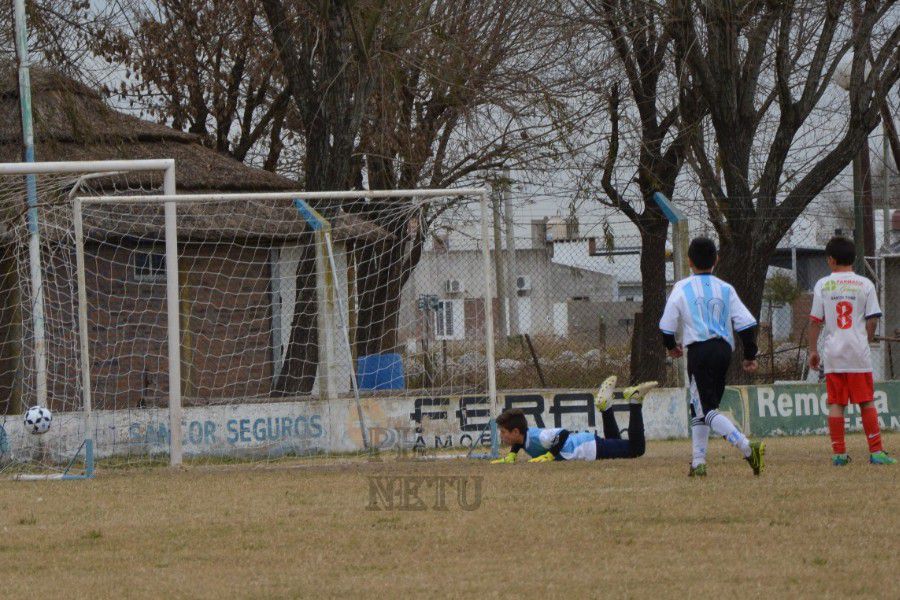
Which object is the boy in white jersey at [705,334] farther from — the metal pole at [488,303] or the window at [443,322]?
the window at [443,322]

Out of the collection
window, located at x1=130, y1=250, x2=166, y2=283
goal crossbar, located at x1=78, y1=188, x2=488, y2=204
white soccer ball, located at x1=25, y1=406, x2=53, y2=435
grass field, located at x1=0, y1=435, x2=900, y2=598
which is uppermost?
goal crossbar, located at x1=78, y1=188, x2=488, y2=204

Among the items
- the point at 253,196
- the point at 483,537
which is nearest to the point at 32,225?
the point at 253,196

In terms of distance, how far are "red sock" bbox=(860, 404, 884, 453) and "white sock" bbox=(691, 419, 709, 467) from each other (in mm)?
1528

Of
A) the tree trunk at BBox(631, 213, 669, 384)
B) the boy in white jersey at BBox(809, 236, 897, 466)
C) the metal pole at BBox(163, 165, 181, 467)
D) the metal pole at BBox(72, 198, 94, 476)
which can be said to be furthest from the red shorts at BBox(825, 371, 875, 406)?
the tree trunk at BBox(631, 213, 669, 384)

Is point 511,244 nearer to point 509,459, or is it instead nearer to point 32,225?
point 32,225

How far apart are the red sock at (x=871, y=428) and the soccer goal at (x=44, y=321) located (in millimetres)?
5811

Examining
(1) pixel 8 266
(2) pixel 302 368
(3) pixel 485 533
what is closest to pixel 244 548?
(3) pixel 485 533

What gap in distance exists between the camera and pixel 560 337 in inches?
687

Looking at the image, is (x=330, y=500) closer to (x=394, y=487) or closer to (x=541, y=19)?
(x=394, y=487)

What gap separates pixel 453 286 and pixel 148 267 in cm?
427

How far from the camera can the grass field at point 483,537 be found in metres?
5.40

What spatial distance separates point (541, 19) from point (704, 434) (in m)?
11.7

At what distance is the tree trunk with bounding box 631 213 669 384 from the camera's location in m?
17.4

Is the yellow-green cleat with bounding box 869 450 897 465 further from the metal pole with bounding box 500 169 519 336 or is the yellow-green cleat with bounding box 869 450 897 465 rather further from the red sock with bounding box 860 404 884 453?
the metal pole with bounding box 500 169 519 336
